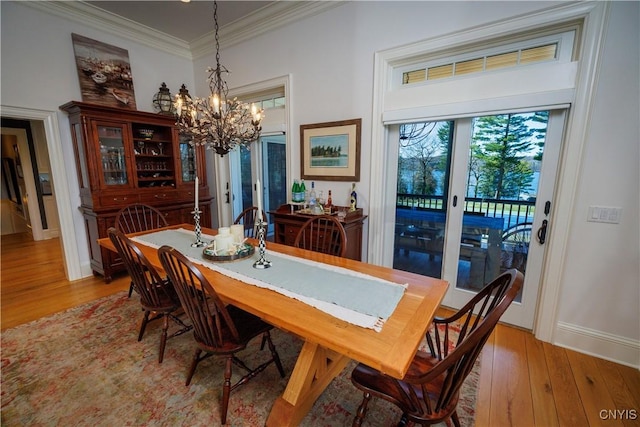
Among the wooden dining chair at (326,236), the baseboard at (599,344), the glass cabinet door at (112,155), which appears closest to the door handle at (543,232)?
the baseboard at (599,344)

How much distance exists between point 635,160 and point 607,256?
67 cm

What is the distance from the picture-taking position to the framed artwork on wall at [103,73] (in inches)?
124

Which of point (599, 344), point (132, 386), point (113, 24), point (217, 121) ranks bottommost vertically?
point (132, 386)

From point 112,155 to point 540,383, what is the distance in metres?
4.60

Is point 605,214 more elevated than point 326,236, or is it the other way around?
point 605,214

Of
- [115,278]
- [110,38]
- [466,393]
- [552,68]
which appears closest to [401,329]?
[466,393]

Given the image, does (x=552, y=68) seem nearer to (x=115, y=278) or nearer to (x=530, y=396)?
(x=530, y=396)

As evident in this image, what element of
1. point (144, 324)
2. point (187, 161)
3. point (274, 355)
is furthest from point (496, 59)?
point (187, 161)

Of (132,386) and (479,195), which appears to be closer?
(132,386)

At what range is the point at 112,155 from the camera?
3.24m

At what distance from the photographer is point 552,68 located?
1955 mm

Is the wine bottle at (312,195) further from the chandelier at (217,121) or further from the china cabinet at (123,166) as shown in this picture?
the china cabinet at (123,166)
